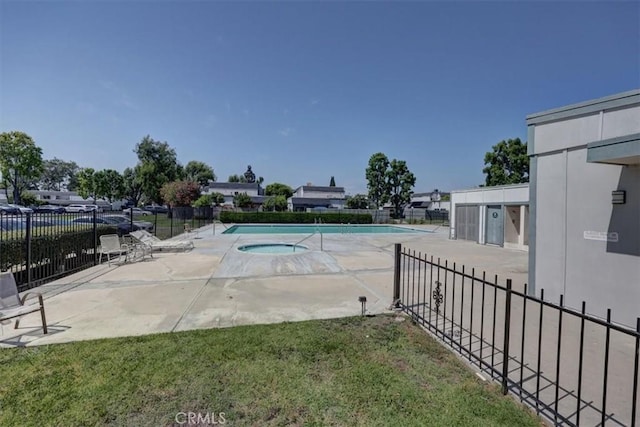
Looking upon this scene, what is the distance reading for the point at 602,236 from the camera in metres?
4.49

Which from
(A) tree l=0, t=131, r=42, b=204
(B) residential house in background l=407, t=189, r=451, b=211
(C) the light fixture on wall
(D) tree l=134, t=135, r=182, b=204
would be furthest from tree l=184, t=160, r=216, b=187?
(C) the light fixture on wall

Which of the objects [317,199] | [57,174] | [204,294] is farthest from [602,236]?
[57,174]

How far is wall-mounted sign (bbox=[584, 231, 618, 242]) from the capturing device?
4346 millimetres

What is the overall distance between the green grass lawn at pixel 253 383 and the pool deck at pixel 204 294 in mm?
603

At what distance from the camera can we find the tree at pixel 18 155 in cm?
3338

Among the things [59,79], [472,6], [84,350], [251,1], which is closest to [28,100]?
[59,79]

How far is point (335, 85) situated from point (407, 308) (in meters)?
15.9

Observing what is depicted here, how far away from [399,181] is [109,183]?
48.0m

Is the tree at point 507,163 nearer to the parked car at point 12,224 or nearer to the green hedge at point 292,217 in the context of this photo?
the green hedge at point 292,217

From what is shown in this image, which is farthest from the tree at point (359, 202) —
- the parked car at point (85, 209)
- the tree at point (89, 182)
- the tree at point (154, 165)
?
the tree at point (89, 182)

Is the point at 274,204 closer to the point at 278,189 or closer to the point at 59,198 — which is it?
the point at 278,189

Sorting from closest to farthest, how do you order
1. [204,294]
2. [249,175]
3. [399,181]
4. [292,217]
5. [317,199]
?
[204,294] → [292,217] → [399,181] → [317,199] → [249,175]

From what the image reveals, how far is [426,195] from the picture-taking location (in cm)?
6994

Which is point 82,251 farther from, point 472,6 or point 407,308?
point 472,6
